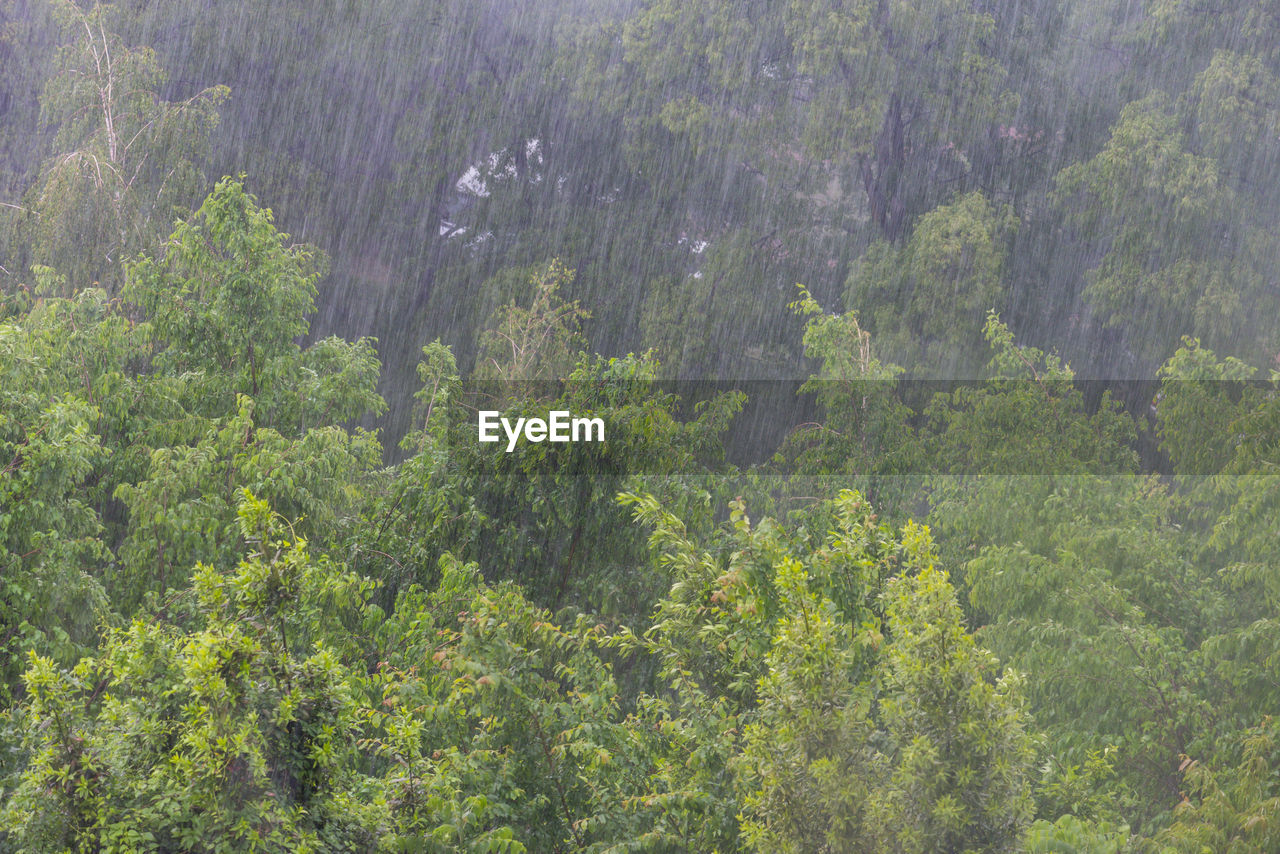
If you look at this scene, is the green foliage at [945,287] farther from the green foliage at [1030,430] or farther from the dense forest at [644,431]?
the green foliage at [1030,430]

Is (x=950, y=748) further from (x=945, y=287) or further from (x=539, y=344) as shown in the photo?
(x=945, y=287)

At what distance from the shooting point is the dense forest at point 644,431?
131 inches

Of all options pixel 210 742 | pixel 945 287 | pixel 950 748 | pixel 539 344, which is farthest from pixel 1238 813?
pixel 945 287

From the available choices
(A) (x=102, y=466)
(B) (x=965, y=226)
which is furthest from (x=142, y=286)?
(B) (x=965, y=226)

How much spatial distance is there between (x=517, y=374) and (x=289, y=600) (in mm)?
8146

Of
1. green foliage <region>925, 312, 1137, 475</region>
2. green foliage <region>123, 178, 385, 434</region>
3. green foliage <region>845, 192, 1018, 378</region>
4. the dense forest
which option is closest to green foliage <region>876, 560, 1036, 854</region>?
the dense forest

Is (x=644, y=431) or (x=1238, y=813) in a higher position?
(x=644, y=431)

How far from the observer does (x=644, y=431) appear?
7.34 meters

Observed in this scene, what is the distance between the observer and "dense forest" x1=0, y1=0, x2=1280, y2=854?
3320 millimetres

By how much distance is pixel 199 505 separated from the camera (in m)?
7.93

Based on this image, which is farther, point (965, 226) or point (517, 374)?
point (965, 226)

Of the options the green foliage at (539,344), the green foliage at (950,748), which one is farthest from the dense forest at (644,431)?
the green foliage at (539,344)

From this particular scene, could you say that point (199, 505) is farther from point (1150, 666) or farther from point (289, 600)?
point (1150, 666)

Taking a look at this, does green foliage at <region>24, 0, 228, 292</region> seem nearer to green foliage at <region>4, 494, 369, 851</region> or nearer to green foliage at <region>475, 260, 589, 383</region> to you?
green foliage at <region>475, 260, 589, 383</region>
